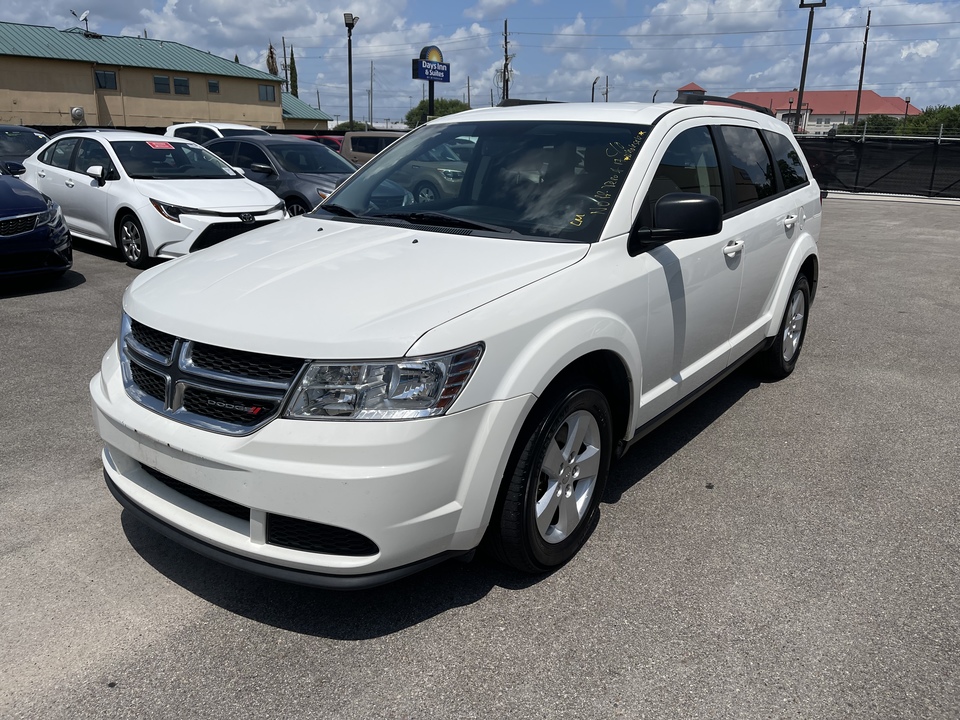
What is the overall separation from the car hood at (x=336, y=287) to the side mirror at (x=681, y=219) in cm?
38

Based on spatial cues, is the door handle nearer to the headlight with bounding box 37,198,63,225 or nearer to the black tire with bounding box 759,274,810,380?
the black tire with bounding box 759,274,810,380

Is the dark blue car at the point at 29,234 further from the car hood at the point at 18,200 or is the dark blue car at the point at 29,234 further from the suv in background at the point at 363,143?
the suv in background at the point at 363,143

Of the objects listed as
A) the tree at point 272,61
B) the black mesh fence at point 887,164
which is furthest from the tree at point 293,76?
the black mesh fence at point 887,164

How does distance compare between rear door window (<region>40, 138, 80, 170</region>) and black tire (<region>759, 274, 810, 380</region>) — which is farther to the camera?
rear door window (<region>40, 138, 80, 170</region>)

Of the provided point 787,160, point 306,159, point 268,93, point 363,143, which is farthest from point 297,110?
point 787,160

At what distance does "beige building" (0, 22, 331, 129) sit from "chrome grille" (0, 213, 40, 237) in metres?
41.6

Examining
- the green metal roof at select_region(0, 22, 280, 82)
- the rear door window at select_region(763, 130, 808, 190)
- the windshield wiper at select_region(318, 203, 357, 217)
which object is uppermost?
the green metal roof at select_region(0, 22, 280, 82)

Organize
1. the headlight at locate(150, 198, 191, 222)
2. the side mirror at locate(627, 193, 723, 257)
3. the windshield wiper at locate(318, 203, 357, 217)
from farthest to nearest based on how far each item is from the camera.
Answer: the headlight at locate(150, 198, 191, 222) < the windshield wiper at locate(318, 203, 357, 217) < the side mirror at locate(627, 193, 723, 257)

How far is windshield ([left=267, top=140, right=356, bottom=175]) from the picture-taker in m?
12.2

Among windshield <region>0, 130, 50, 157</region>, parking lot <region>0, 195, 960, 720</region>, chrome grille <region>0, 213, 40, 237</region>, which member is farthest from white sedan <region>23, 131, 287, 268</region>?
parking lot <region>0, 195, 960, 720</region>

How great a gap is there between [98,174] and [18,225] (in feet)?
7.03

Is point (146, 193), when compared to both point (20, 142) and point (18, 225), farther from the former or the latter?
point (20, 142)

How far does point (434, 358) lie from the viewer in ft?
A: 8.17

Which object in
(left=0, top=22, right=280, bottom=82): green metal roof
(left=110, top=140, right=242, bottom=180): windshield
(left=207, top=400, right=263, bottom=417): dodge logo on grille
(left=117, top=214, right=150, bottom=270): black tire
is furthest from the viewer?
(left=0, top=22, right=280, bottom=82): green metal roof
